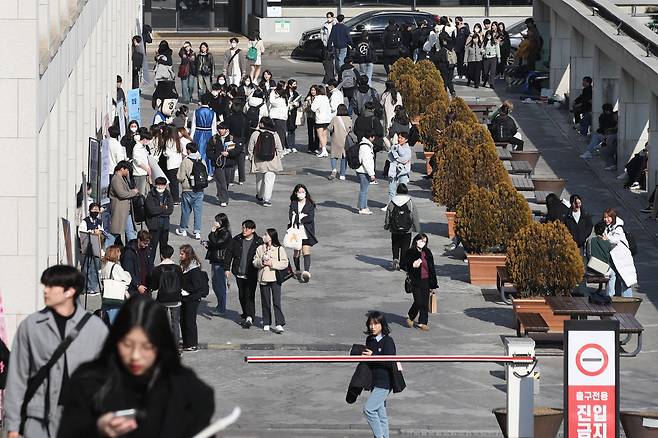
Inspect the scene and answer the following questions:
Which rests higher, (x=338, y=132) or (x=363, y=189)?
(x=338, y=132)

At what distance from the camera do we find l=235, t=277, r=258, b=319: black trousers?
22.4m

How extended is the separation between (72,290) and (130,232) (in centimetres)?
1779

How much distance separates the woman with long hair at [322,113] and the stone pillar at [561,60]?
9911 millimetres

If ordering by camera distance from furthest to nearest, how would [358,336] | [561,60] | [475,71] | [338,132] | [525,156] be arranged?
[475,71], [561,60], [525,156], [338,132], [358,336]

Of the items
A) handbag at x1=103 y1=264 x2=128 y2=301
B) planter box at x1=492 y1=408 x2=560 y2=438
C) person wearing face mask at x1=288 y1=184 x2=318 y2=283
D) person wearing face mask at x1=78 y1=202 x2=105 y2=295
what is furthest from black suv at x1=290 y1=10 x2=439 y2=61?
planter box at x1=492 y1=408 x2=560 y2=438

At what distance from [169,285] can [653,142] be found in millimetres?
13143

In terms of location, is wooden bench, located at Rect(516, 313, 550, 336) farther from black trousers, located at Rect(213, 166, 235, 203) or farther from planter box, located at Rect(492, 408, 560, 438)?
black trousers, located at Rect(213, 166, 235, 203)

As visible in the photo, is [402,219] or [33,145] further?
[402,219]

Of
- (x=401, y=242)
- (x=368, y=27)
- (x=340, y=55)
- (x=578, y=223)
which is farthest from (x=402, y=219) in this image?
(x=368, y=27)

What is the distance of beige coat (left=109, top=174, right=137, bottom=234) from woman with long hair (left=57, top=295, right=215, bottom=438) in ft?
64.0

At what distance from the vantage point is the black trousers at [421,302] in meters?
22.3

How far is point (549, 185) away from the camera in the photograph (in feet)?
105

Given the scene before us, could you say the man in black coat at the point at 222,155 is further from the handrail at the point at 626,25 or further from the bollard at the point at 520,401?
the bollard at the point at 520,401

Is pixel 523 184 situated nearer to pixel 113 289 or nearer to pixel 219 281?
pixel 219 281
